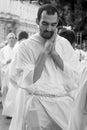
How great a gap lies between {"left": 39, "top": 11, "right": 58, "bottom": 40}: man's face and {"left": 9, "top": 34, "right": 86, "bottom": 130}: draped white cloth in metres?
0.17

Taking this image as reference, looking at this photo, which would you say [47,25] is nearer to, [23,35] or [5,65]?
[23,35]

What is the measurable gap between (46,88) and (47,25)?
2.07 feet

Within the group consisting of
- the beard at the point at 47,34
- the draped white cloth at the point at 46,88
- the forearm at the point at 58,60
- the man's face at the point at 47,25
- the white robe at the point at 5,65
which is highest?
the man's face at the point at 47,25

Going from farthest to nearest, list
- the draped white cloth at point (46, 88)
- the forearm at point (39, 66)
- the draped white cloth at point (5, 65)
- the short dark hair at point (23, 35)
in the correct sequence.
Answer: the draped white cloth at point (5, 65)
the short dark hair at point (23, 35)
the draped white cloth at point (46, 88)
the forearm at point (39, 66)

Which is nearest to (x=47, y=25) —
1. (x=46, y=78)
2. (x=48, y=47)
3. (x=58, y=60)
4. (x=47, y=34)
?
A: (x=47, y=34)

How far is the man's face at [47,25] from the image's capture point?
18.0 feet

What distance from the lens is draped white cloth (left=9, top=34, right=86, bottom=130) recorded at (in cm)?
550

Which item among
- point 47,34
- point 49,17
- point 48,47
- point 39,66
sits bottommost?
point 39,66

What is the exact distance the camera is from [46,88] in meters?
5.49

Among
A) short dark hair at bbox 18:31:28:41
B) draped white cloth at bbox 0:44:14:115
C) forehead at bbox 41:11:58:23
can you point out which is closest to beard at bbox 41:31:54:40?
forehead at bbox 41:11:58:23

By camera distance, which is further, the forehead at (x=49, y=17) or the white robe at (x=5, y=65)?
the white robe at (x=5, y=65)

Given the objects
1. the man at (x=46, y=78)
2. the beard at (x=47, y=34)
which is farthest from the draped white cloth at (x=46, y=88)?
the beard at (x=47, y=34)

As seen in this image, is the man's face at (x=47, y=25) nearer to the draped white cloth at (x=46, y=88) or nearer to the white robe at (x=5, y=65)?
the draped white cloth at (x=46, y=88)

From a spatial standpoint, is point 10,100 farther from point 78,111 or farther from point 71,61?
point 78,111
